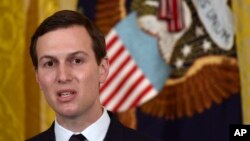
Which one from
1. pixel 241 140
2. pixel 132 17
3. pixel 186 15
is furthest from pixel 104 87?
pixel 241 140

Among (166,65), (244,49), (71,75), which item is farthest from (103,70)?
(166,65)

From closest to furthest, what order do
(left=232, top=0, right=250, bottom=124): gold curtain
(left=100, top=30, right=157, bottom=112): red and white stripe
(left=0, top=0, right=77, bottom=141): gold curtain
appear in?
(left=0, top=0, right=77, bottom=141): gold curtain → (left=232, top=0, right=250, bottom=124): gold curtain → (left=100, top=30, right=157, bottom=112): red and white stripe

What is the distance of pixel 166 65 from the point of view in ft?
8.22

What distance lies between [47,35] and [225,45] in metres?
1.34

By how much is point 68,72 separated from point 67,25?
0.12 meters

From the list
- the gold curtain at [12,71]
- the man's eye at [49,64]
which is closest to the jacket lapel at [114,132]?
the man's eye at [49,64]

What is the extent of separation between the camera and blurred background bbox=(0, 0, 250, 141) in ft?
7.52

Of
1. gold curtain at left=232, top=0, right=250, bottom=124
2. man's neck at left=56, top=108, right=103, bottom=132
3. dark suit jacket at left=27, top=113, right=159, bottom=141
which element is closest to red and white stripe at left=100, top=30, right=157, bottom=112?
gold curtain at left=232, top=0, right=250, bottom=124

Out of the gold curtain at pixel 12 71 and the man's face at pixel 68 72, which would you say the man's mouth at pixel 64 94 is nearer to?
the man's face at pixel 68 72

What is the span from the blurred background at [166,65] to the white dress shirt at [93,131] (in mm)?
936

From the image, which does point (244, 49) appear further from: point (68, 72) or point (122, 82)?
point (68, 72)

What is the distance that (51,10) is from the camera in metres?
2.32

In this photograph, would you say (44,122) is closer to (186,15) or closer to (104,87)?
(104,87)

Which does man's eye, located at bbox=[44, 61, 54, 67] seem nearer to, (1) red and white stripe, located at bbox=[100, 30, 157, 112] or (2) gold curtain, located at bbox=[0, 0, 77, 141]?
(2) gold curtain, located at bbox=[0, 0, 77, 141]
